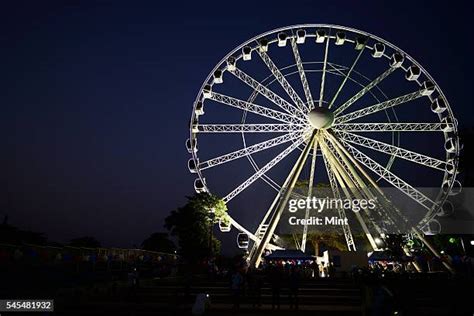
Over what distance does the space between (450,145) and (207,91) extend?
15.6 meters

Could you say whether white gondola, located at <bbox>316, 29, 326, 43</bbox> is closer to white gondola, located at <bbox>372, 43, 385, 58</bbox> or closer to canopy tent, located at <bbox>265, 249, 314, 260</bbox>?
white gondola, located at <bbox>372, 43, 385, 58</bbox>

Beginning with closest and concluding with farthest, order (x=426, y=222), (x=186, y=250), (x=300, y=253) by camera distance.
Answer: (x=300, y=253) < (x=426, y=222) < (x=186, y=250)

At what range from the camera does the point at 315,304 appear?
52.1ft

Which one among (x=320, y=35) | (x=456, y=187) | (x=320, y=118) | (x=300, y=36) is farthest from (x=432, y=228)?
(x=300, y=36)

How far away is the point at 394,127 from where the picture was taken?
28078 mm

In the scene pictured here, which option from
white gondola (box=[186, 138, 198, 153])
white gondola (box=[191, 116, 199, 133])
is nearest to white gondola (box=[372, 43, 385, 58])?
white gondola (box=[191, 116, 199, 133])

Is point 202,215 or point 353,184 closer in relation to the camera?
point 353,184

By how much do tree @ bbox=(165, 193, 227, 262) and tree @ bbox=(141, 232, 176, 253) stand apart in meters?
62.2

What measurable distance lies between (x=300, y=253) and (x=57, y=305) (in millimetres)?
16089

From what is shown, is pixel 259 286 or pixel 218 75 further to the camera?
pixel 218 75

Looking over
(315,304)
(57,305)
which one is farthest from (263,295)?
(57,305)

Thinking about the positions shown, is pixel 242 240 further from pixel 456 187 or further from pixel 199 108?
pixel 456 187

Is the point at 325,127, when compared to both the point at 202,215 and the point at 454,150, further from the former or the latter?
the point at 202,215

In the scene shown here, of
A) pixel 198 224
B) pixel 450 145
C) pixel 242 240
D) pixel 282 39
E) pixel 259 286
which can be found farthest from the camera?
pixel 198 224
